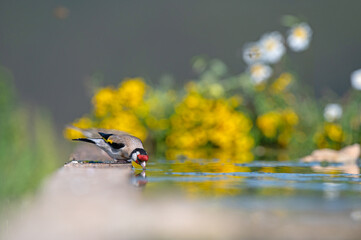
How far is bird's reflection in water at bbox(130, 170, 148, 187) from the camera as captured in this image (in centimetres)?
290

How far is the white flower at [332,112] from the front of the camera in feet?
20.5

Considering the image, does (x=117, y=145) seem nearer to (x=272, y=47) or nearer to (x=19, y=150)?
(x=19, y=150)

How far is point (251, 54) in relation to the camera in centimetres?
730

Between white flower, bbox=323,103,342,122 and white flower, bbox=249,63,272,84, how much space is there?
1.08 metres

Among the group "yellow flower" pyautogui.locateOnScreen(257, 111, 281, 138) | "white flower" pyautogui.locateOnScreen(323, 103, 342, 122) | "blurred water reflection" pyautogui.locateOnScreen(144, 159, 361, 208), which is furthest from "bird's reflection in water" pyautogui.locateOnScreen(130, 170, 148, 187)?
"yellow flower" pyautogui.locateOnScreen(257, 111, 281, 138)

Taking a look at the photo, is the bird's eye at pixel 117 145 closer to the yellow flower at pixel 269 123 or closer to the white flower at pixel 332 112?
the white flower at pixel 332 112

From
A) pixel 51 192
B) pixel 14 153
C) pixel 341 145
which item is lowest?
pixel 51 192

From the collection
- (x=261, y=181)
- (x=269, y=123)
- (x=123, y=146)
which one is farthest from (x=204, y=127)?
(x=261, y=181)

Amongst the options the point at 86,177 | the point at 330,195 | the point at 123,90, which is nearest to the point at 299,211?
the point at 330,195

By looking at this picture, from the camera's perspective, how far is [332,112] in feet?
20.6

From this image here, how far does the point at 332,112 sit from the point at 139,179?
356 centimetres

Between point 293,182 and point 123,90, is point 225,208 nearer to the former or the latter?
point 293,182

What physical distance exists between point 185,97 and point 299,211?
17.4 ft

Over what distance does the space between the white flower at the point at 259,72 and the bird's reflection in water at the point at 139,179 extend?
155 inches
